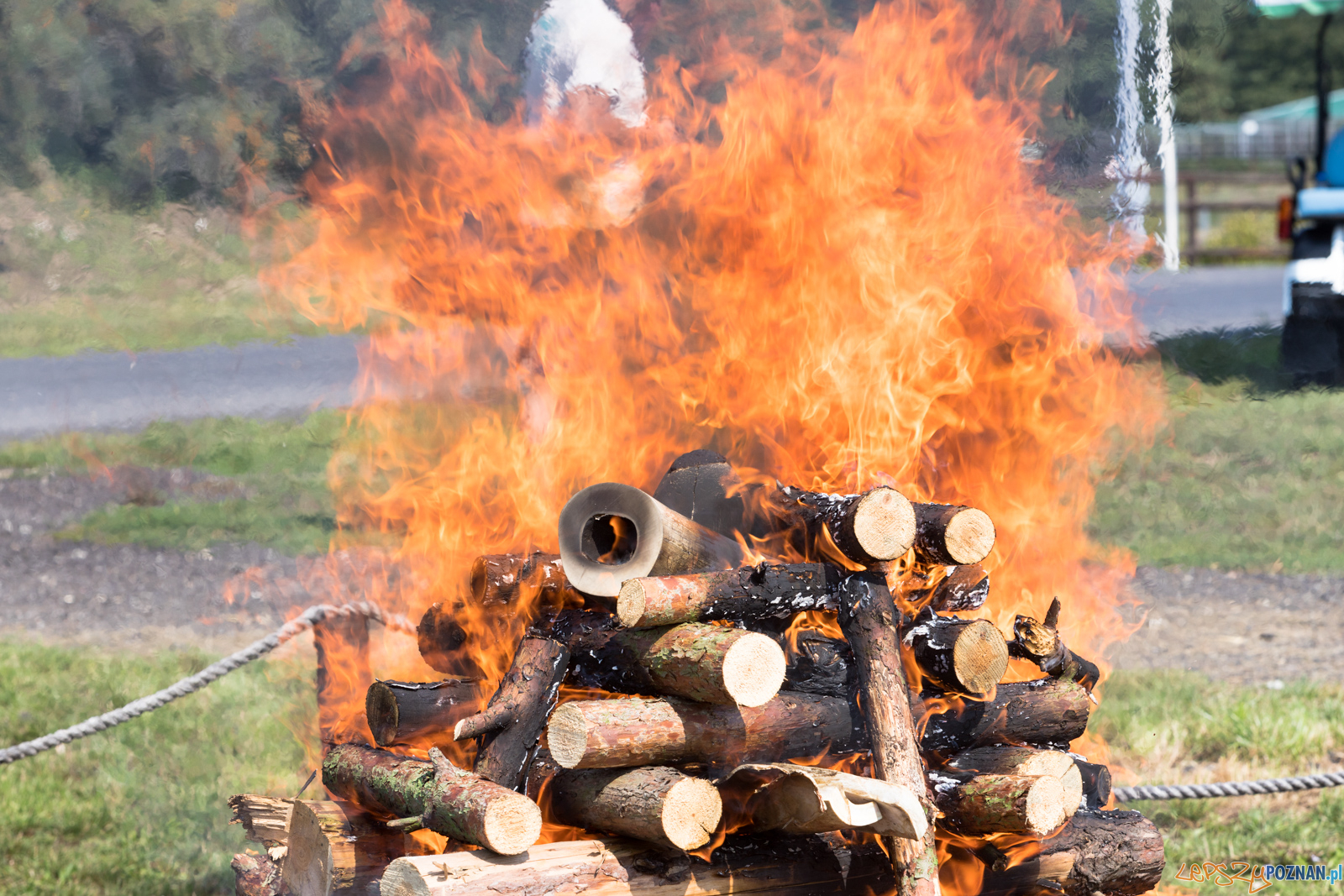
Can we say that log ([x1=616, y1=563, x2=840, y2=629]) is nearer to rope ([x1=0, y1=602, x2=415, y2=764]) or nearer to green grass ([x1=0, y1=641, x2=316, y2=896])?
rope ([x1=0, y1=602, x2=415, y2=764])

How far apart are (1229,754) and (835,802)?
2738 millimetres

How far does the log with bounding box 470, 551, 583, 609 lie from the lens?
3059 mm

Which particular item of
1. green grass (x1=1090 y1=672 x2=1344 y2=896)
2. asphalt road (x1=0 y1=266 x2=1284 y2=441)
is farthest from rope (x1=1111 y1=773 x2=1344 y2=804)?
asphalt road (x1=0 y1=266 x2=1284 y2=441)

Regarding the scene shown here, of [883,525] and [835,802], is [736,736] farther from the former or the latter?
[883,525]

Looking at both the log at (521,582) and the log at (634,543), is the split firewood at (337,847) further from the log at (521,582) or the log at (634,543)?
the log at (634,543)

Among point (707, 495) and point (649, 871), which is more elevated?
point (707, 495)

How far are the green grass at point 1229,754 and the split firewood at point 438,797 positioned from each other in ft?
7.83

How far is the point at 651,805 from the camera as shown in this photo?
2.42 metres

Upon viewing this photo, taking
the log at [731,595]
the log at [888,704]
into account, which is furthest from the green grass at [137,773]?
the log at [888,704]

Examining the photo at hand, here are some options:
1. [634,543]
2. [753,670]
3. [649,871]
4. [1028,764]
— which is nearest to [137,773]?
[634,543]

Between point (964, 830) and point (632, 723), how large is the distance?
2.81ft

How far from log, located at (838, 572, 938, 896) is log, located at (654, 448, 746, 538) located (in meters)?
0.52

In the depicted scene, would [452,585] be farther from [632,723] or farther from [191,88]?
[191,88]

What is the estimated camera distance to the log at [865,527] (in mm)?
2754
